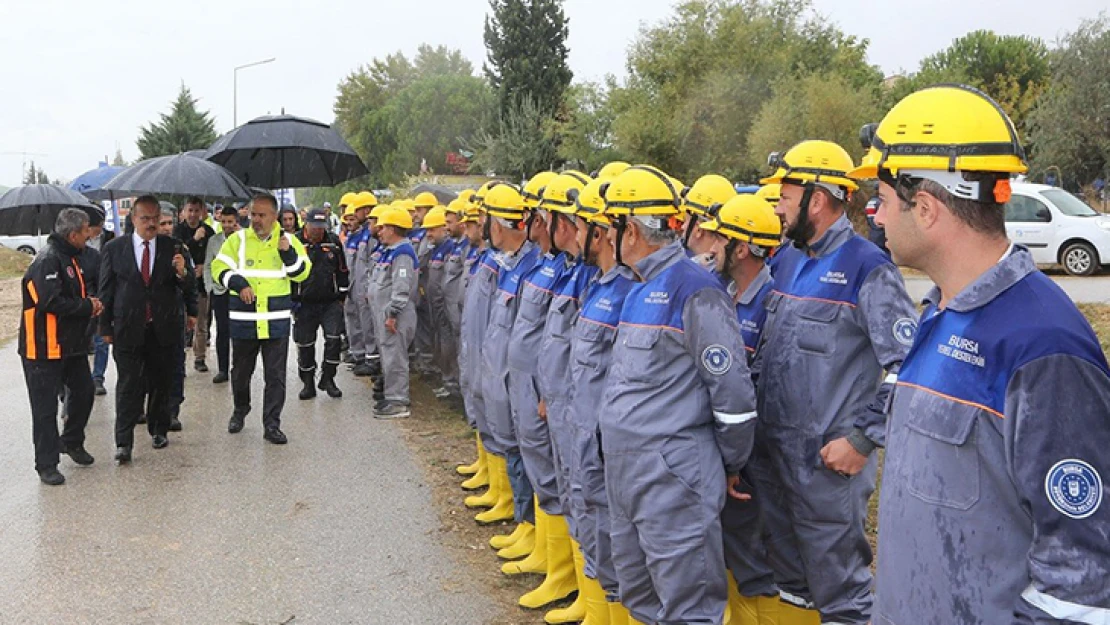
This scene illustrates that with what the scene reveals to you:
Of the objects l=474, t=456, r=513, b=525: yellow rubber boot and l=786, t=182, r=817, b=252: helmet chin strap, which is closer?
l=786, t=182, r=817, b=252: helmet chin strap

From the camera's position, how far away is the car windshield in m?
18.0

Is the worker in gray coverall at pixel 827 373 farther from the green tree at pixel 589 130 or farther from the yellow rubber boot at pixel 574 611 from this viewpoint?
the green tree at pixel 589 130

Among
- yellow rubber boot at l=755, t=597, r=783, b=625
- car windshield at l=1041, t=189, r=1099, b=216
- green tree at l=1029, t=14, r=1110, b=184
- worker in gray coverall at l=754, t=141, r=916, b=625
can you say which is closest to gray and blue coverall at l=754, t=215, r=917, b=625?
worker in gray coverall at l=754, t=141, r=916, b=625

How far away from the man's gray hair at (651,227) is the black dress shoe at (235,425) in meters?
6.28

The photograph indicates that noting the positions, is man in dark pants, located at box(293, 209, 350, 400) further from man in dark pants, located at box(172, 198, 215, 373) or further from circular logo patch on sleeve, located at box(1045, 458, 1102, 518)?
circular logo patch on sleeve, located at box(1045, 458, 1102, 518)

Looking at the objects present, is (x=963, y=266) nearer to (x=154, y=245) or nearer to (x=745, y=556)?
(x=745, y=556)

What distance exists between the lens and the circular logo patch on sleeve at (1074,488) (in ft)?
5.81

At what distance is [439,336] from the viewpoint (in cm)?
1113

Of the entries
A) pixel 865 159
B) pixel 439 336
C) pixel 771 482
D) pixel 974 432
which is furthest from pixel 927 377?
pixel 439 336

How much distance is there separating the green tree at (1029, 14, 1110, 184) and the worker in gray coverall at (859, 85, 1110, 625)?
31.6 meters

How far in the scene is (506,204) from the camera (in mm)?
6758

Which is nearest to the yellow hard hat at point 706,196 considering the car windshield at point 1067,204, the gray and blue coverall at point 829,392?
the gray and blue coverall at point 829,392

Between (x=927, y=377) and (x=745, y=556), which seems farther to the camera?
(x=745, y=556)

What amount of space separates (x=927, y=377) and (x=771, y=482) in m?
2.14
